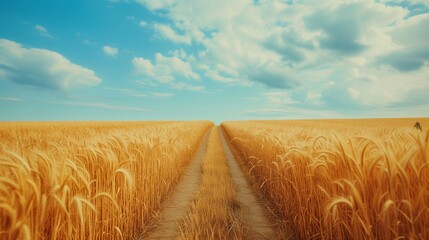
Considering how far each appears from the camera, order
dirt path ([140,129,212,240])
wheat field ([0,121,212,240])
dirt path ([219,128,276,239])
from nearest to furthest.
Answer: wheat field ([0,121,212,240]), dirt path ([219,128,276,239]), dirt path ([140,129,212,240])

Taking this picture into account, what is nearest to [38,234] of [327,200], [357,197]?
[357,197]

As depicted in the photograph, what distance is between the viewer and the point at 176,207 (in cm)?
446

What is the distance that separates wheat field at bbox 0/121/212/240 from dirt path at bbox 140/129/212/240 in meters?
0.21

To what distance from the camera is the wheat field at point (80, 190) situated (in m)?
1.60

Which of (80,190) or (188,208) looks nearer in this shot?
(80,190)

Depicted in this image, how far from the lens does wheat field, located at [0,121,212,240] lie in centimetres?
160

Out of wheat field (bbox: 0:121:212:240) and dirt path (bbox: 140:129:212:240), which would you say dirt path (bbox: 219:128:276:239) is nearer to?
dirt path (bbox: 140:129:212:240)

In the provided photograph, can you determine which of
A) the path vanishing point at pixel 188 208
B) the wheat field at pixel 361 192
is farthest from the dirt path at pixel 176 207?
the wheat field at pixel 361 192

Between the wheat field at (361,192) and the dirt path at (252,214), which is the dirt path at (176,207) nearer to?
the dirt path at (252,214)

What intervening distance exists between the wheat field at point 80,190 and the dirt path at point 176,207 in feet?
0.69

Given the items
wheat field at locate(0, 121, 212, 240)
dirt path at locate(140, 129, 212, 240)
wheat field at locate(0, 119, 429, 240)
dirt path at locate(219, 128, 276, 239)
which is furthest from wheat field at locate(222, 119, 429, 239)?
wheat field at locate(0, 121, 212, 240)

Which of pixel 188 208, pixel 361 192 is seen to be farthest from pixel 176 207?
pixel 361 192

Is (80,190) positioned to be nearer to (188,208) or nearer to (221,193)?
(188,208)

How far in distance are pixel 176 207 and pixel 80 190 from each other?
2.42 m
